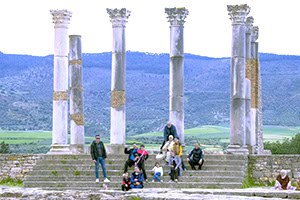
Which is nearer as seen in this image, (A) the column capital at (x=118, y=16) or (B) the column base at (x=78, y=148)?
(A) the column capital at (x=118, y=16)

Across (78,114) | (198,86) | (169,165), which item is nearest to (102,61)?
(198,86)

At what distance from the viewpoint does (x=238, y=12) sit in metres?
48.8

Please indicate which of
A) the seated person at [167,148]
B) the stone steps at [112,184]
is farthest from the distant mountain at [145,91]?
the stone steps at [112,184]

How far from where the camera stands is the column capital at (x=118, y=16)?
49719mm

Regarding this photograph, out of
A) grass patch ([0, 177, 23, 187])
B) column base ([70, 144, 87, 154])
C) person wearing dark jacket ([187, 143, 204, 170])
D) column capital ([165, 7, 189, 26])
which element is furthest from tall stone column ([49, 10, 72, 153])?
person wearing dark jacket ([187, 143, 204, 170])

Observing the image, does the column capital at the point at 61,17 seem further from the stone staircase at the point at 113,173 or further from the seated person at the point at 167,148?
the seated person at the point at 167,148

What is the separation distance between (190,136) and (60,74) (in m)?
72.6

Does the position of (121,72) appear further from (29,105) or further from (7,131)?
(29,105)

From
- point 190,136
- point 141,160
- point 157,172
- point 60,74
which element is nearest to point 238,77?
point 157,172

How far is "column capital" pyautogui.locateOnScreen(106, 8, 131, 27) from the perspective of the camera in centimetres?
4972

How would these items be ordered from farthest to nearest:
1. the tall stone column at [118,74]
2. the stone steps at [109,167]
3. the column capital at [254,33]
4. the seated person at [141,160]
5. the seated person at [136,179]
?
the column capital at [254,33], the tall stone column at [118,74], the stone steps at [109,167], the seated person at [141,160], the seated person at [136,179]

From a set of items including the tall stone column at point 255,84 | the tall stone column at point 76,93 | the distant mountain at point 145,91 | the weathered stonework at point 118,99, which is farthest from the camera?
the distant mountain at point 145,91

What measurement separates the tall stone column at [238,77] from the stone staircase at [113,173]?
209 cm

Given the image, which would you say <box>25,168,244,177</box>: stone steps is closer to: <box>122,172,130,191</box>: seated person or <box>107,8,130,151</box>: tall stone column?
<box>107,8,130,151</box>: tall stone column
